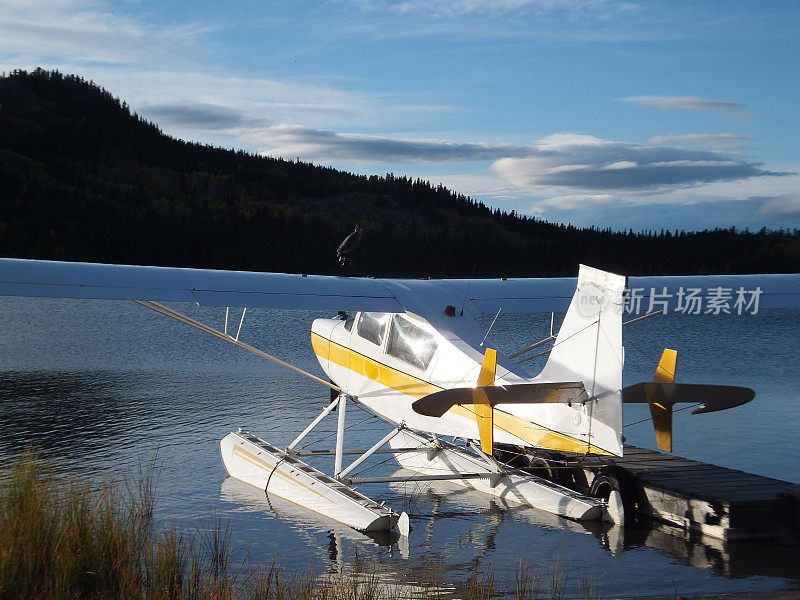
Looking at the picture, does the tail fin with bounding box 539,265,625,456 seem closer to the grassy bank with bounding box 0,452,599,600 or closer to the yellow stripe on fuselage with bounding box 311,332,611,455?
the yellow stripe on fuselage with bounding box 311,332,611,455

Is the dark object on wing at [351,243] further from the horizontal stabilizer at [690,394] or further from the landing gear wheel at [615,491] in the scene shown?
the horizontal stabilizer at [690,394]

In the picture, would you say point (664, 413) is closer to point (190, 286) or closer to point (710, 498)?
point (710, 498)

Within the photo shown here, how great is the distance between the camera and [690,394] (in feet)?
18.3

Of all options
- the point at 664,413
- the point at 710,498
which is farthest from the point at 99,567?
the point at 710,498

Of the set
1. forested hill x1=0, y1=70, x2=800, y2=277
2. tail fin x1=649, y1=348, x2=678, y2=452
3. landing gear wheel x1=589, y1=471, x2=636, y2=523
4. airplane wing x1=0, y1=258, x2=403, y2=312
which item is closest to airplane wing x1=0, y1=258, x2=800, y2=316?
airplane wing x1=0, y1=258, x2=403, y2=312

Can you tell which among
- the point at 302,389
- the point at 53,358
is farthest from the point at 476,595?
Answer: the point at 53,358

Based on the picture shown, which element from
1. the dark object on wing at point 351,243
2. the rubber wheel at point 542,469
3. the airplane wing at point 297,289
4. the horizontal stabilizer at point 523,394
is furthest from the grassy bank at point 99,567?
the dark object on wing at point 351,243

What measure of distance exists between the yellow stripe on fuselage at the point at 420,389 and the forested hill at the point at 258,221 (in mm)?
42318

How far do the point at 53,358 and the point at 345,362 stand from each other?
12.3 m

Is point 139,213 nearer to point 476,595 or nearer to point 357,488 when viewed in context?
point 357,488

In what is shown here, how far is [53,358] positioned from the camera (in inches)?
737

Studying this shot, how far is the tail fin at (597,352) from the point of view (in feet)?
18.5

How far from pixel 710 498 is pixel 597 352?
6.38 feet

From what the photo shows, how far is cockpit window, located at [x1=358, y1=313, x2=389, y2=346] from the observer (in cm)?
790
